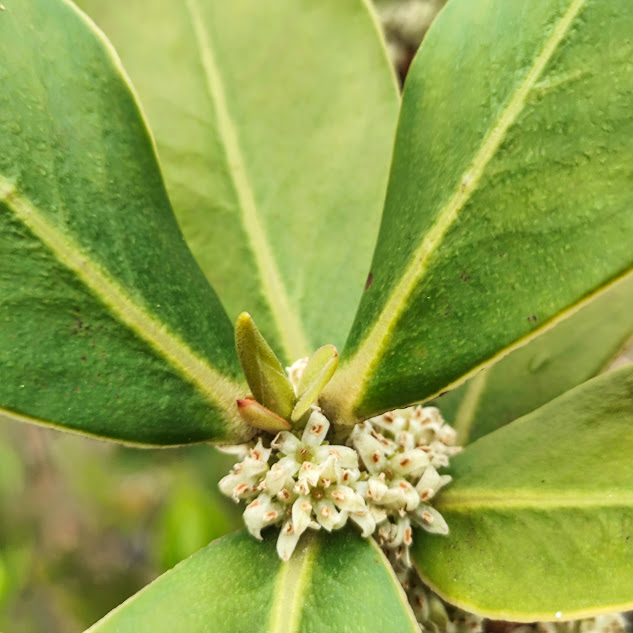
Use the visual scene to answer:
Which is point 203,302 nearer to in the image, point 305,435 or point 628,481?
point 305,435

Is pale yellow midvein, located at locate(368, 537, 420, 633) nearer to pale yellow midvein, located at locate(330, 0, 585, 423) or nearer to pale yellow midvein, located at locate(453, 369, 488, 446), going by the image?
pale yellow midvein, located at locate(330, 0, 585, 423)

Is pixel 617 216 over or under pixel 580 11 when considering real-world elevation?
under

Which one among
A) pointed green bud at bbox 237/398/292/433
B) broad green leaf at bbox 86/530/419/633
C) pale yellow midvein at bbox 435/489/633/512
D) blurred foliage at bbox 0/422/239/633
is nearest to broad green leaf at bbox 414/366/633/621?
pale yellow midvein at bbox 435/489/633/512

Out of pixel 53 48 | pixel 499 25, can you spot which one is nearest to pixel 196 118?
pixel 53 48

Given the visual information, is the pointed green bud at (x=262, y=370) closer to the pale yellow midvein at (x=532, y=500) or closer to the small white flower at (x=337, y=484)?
the small white flower at (x=337, y=484)

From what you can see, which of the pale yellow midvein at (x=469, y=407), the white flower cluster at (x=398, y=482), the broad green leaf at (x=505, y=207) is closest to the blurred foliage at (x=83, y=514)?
the pale yellow midvein at (x=469, y=407)

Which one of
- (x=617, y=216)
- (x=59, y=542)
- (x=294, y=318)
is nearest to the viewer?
(x=617, y=216)
